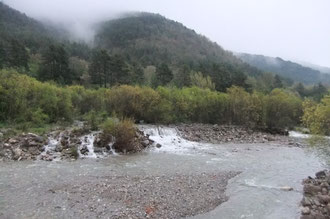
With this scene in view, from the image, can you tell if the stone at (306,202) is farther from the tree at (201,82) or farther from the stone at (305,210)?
the tree at (201,82)

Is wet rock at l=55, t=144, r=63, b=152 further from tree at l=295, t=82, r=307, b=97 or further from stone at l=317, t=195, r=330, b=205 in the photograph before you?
tree at l=295, t=82, r=307, b=97

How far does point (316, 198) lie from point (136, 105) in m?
26.1

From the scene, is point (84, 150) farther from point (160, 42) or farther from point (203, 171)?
point (160, 42)

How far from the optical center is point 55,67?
62250 millimetres

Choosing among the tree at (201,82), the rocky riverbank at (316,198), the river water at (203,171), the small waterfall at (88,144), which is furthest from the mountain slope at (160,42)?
the rocky riverbank at (316,198)

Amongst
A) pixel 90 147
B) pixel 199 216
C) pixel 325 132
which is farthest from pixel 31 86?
pixel 325 132

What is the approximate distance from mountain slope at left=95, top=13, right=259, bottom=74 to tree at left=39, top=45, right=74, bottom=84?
62085mm

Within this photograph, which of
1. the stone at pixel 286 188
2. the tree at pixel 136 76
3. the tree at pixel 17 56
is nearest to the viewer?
the stone at pixel 286 188

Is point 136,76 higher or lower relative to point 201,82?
lower

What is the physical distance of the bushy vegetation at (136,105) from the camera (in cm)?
2864

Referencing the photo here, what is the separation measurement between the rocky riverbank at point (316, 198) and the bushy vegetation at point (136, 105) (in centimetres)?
476

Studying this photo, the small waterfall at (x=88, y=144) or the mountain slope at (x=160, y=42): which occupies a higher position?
the mountain slope at (x=160, y=42)

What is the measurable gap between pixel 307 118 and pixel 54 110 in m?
25.9

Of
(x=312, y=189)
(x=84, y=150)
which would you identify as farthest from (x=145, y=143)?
(x=312, y=189)
